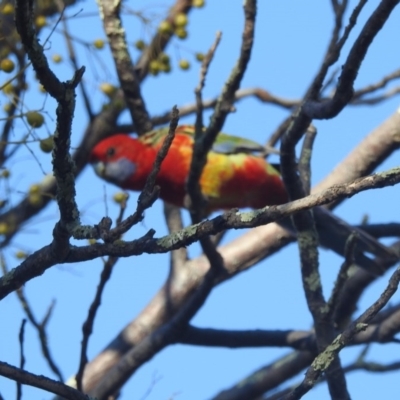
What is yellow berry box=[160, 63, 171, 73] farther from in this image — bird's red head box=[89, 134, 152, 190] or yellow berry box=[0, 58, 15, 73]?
yellow berry box=[0, 58, 15, 73]

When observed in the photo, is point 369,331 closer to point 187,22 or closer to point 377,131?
point 377,131

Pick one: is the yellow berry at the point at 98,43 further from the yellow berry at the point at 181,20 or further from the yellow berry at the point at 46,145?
the yellow berry at the point at 46,145

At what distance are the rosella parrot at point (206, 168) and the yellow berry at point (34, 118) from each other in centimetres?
186

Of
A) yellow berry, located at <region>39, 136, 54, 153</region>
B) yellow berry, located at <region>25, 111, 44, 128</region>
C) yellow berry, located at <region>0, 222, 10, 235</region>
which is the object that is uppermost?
yellow berry, located at <region>0, 222, 10, 235</region>

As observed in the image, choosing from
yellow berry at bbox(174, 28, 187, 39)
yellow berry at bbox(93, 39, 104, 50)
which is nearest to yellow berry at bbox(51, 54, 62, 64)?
yellow berry at bbox(93, 39, 104, 50)

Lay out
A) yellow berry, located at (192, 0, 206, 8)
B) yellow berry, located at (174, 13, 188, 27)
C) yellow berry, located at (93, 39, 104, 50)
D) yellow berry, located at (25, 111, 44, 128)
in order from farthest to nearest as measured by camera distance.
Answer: yellow berry, located at (192, 0, 206, 8), yellow berry, located at (174, 13, 188, 27), yellow berry, located at (93, 39, 104, 50), yellow berry, located at (25, 111, 44, 128)

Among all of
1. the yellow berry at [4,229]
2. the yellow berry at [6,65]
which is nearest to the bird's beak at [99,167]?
the yellow berry at [4,229]

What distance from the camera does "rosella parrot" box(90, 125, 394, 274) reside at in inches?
170

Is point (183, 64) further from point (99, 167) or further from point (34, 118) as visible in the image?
point (34, 118)

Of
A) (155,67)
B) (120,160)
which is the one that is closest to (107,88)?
(155,67)

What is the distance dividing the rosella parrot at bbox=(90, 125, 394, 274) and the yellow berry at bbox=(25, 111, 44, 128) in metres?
1.86

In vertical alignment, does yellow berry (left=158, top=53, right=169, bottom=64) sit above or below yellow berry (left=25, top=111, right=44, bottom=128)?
above

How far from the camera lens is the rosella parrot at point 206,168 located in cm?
431

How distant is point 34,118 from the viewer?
2.31m
